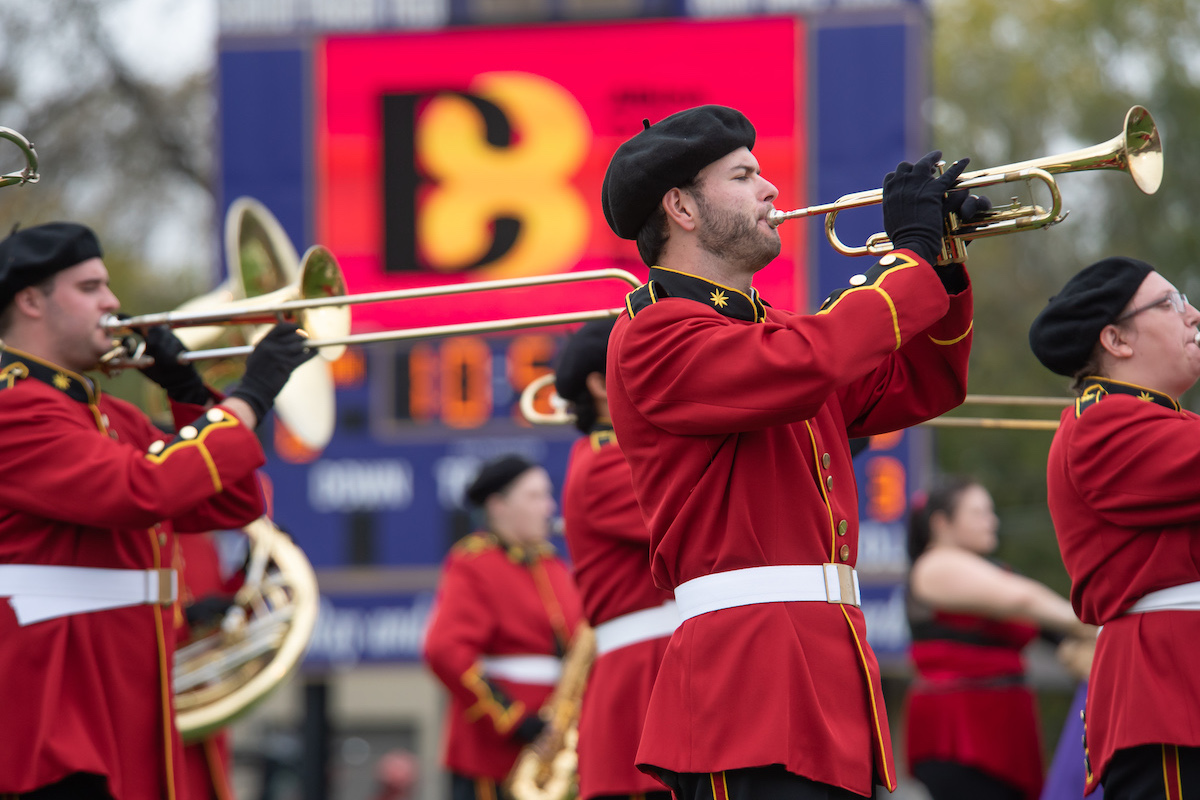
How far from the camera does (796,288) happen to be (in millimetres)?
8016

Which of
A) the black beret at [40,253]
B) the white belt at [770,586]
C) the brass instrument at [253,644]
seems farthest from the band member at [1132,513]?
the brass instrument at [253,644]

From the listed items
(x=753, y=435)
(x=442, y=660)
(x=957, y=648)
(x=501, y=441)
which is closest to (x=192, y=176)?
(x=501, y=441)

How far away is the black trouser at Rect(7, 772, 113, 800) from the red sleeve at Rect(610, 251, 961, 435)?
1727 mm

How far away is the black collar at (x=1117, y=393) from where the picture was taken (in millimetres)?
3656

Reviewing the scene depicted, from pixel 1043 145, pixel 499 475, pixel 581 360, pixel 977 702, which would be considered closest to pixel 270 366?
pixel 581 360

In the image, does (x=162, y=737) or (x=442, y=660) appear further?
(x=442, y=660)

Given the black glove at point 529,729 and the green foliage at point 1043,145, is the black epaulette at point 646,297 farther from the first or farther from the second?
the green foliage at point 1043,145

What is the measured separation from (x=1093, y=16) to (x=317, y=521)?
13.7 m

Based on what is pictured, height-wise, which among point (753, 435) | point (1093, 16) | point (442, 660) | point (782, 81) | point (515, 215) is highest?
point (1093, 16)

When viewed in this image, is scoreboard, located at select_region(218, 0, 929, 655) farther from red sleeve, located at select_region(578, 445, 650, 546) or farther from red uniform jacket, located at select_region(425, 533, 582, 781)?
red sleeve, located at select_region(578, 445, 650, 546)

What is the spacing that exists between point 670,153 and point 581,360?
62.1 inches

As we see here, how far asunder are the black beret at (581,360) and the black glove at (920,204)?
1.63 metres

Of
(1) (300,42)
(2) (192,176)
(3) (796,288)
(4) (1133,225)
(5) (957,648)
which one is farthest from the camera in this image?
(4) (1133,225)

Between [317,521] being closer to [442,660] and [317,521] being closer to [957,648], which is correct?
[442,660]
